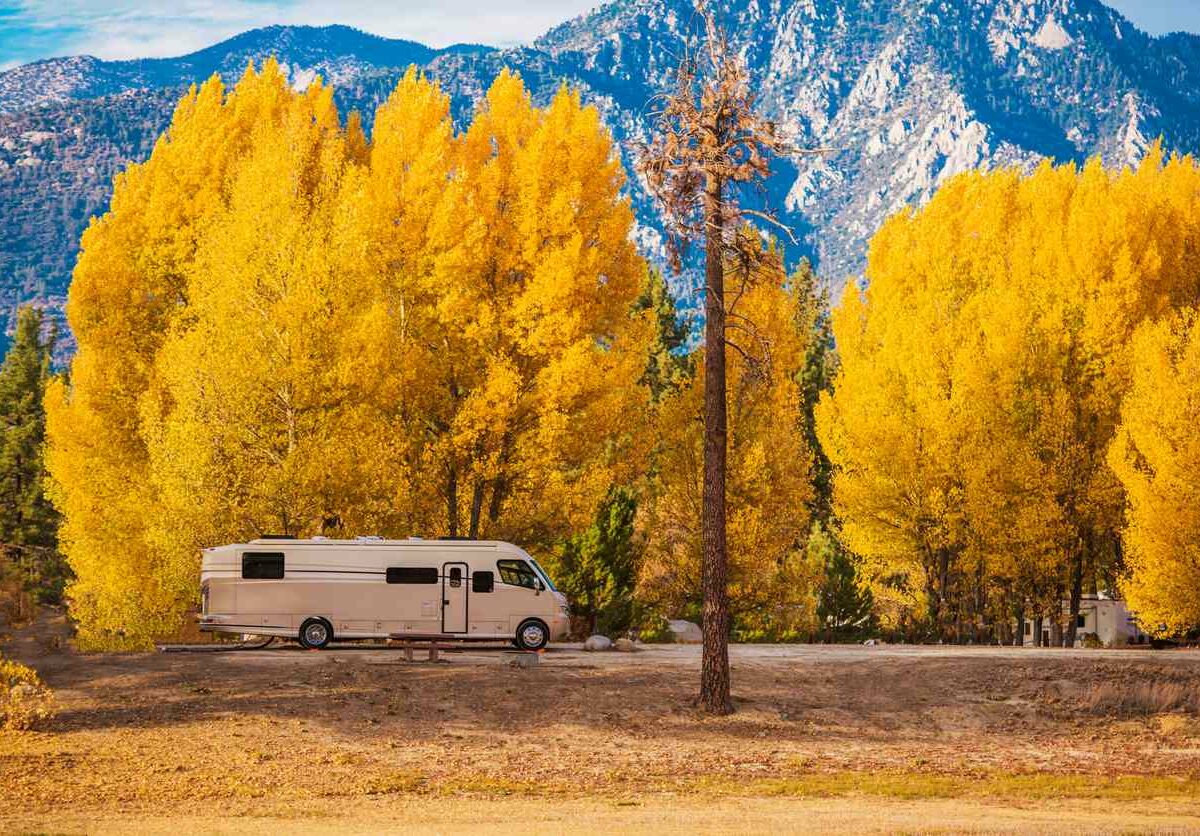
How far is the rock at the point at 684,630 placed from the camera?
1678 inches

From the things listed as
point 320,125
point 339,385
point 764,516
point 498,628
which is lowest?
point 498,628

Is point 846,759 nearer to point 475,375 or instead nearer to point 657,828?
point 657,828

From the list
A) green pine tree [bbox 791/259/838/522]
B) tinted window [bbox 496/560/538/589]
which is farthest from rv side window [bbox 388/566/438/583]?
green pine tree [bbox 791/259/838/522]

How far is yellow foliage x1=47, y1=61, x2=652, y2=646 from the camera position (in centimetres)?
3028

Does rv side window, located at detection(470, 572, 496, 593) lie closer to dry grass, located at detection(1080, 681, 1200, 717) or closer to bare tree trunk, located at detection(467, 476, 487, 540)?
bare tree trunk, located at detection(467, 476, 487, 540)

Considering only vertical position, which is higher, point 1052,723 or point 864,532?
point 864,532

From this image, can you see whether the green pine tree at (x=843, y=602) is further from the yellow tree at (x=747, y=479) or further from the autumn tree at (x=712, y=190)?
the autumn tree at (x=712, y=190)

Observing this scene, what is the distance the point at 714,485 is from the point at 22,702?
1278cm

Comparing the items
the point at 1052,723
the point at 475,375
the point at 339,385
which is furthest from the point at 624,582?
the point at 1052,723

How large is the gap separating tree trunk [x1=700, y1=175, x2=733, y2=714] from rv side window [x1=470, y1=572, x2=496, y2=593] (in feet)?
18.9

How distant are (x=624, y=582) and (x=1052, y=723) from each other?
15046mm

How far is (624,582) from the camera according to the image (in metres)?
38.6

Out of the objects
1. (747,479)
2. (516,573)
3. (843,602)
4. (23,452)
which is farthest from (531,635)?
Result: (23,452)

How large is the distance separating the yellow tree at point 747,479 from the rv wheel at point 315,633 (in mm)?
13659
